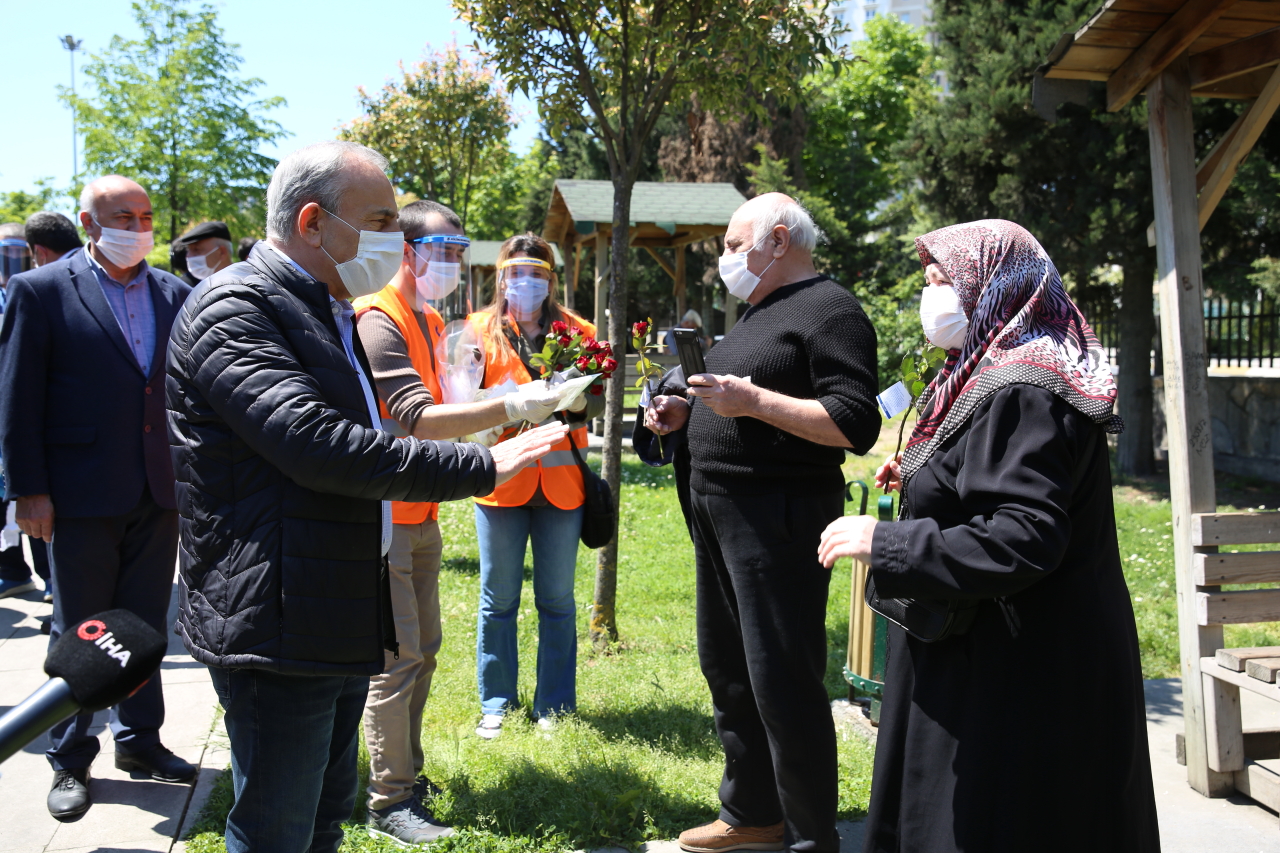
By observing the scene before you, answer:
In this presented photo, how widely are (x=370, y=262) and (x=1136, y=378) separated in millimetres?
10894

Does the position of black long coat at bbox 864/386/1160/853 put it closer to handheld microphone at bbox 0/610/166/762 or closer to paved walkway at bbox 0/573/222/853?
handheld microphone at bbox 0/610/166/762

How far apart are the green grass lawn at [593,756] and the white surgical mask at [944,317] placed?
77.6 inches

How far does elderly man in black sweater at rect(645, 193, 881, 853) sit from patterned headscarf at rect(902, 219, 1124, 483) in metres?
0.58

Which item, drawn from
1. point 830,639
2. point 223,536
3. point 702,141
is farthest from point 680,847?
point 702,141

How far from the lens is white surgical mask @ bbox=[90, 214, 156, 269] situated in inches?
139

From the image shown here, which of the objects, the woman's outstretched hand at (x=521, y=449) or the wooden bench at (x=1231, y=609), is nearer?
the woman's outstretched hand at (x=521, y=449)

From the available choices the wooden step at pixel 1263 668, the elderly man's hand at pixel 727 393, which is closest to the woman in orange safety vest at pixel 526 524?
the elderly man's hand at pixel 727 393

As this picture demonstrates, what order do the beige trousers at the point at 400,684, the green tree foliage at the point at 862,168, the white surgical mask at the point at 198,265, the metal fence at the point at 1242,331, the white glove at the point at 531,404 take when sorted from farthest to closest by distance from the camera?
the green tree foliage at the point at 862,168
the metal fence at the point at 1242,331
the white surgical mask at the point at 198,265
the beige trousers at the point at 400,684
the white glove at the point at 531,404

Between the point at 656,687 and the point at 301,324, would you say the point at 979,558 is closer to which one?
the point at 301,324

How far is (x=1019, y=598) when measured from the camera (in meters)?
1.96

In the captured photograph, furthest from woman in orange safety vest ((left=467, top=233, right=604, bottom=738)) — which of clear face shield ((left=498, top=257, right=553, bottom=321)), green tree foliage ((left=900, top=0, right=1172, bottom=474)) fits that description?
green tree foliage ((left=900, top=0, right=1172, bottom=474))

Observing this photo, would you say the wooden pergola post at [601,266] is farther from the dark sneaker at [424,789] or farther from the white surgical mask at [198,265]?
the dark sneaker at [424,789]

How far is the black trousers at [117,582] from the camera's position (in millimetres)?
3410

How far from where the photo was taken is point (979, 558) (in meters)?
1.85
